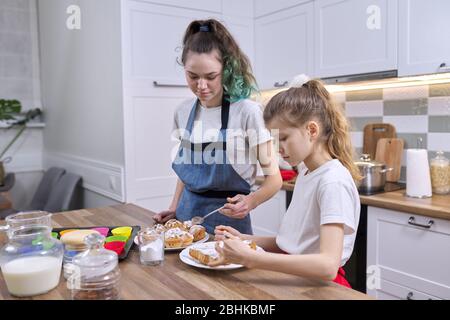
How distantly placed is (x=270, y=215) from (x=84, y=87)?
164 cm

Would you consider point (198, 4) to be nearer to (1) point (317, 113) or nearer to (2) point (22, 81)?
(1) point (317, 113)

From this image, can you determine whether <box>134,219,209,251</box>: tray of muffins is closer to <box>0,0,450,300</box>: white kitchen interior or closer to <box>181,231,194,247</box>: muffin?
<box>181,231,194,247</box>: muffin

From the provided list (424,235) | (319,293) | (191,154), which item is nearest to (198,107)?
(191,154)

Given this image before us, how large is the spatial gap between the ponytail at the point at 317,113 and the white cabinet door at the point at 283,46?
150 cm

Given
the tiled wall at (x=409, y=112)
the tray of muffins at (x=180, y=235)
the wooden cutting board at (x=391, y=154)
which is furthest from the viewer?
the wooden cutting board at (x=391, y=154)

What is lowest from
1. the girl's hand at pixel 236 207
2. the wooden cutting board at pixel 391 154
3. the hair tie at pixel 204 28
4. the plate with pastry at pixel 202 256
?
the plate with pastry at pixel 202 256

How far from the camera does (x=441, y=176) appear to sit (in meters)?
2.10

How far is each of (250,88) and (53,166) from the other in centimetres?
278

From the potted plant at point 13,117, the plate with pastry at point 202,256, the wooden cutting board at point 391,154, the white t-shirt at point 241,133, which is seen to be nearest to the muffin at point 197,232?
the plate with pastry at point 202,256

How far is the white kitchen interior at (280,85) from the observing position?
6.34 feet

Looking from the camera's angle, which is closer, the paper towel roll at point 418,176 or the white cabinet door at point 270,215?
the paper towel roll at point 418,176

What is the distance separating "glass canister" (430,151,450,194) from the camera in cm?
209

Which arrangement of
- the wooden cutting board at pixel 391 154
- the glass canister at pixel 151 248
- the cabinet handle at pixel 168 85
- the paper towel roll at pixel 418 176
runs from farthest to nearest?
the cabinet handle at pixel 168 85 → the wooden cutting board at pixel 391 154 → the paper towel roll at pixel 418 176 → the glass canister at pixel 151 248

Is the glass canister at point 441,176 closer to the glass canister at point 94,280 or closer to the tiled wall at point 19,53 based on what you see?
the glass canister at point 94,280
